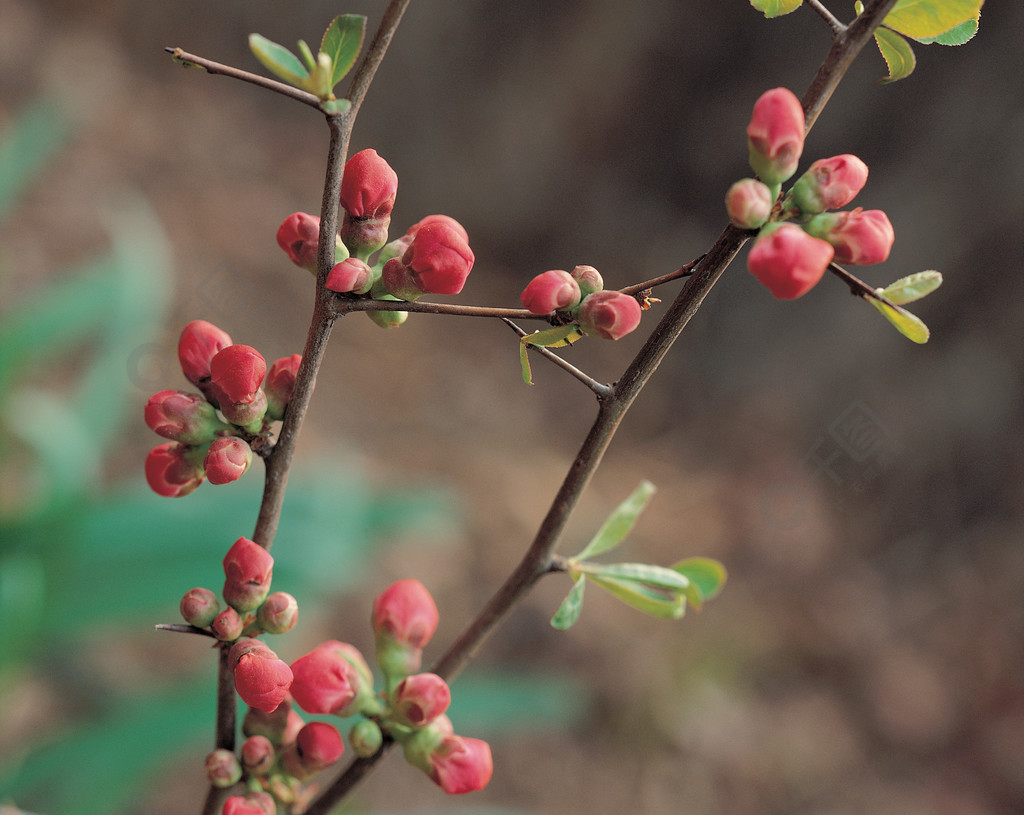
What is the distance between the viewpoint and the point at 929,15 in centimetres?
24

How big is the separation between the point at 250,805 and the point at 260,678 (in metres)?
0.07

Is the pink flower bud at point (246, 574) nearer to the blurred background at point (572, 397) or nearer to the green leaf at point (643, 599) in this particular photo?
the green leaf at point (643, 599)

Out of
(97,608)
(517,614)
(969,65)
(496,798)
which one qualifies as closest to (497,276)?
(517,614)

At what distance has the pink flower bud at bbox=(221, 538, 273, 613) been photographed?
25cm

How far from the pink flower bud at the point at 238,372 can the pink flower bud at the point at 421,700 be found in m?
0.12

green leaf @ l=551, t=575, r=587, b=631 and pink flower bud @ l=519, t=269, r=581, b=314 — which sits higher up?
pink flower bud @ l=519, t=269, r=581, b=314

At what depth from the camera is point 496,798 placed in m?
1.29

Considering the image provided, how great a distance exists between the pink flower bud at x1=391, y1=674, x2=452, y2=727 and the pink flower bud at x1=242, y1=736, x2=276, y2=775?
0.05 meters

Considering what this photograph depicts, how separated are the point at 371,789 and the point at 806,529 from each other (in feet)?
3.28

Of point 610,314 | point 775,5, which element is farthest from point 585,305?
point 775,5

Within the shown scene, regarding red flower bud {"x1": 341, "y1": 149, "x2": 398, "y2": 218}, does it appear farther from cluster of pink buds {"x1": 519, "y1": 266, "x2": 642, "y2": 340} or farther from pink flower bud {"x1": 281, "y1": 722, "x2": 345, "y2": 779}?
pink flower bud {"x1": 281, "y1": 722, "x2": 345, "y2": 779}

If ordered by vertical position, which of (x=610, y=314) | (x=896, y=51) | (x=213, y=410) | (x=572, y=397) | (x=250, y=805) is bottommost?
(x=572, y=397)

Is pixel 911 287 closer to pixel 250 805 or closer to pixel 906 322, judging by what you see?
pixel 906 322

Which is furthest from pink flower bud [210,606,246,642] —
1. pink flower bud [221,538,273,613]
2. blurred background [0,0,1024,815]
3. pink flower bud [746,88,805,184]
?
blurred background [0,0,1024,815]
